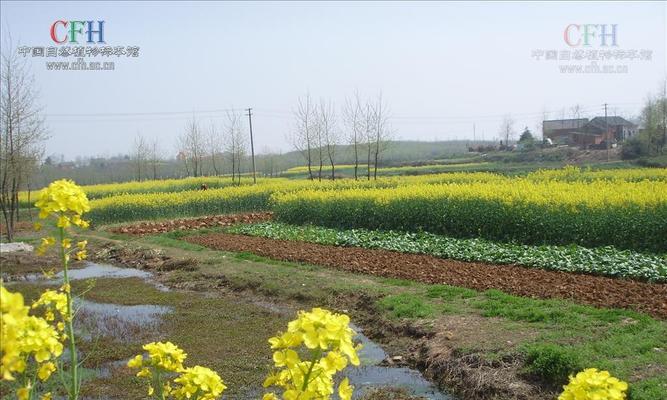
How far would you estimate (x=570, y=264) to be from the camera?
10688 millimetres

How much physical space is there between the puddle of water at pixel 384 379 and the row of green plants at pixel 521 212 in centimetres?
723

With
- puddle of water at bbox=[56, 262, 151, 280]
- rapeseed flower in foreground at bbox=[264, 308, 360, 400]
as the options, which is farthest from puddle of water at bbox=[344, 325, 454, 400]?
puddle of water at bbox=[56, 262, 151, 280]

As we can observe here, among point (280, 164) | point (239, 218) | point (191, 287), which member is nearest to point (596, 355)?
point (191, 287)

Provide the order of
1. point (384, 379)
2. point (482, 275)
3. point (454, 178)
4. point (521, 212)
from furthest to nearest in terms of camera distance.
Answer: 1. point (454, 178)
2. point (521, 212)
3. point (482, 275)
4. point (384, 379)

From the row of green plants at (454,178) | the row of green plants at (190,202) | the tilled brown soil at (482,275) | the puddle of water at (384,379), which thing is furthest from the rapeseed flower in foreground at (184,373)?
the row of green plants at (190,202)

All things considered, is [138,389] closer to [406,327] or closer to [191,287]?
[406,327]

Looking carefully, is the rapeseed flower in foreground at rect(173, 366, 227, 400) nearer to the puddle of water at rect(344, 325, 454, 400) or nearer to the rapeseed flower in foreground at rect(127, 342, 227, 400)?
the rapeseed flower in foreground at rect(127, 342, 227, 400)

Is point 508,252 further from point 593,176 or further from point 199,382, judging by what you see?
point 593,176

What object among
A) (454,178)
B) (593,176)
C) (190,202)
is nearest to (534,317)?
(593,176)

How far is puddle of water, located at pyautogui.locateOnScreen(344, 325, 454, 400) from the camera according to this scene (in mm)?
6478

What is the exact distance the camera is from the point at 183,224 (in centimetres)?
2250

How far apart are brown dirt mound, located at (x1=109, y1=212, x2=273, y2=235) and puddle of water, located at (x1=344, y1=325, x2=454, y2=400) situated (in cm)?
1509

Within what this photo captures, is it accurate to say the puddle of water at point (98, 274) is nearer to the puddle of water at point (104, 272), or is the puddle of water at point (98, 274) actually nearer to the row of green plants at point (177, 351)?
the puddle of water at point (104, 272)

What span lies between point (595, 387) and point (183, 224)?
21.3 m
